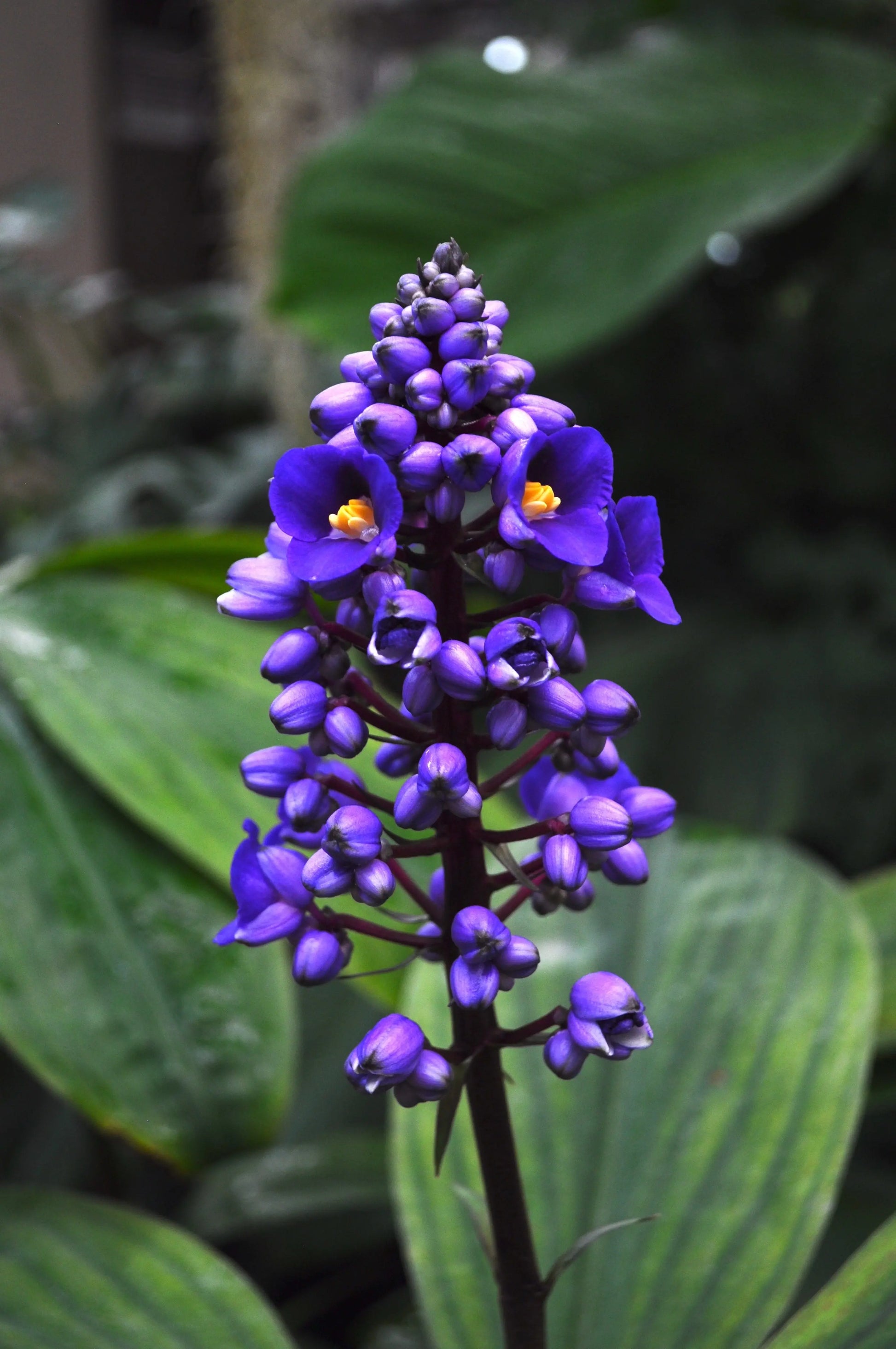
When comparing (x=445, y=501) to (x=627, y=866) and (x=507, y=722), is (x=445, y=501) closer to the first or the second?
(x=507, y=722)

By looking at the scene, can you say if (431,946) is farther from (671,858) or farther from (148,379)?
(148,379)

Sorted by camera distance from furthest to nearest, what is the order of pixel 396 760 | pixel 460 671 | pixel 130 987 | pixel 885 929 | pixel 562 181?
pixel 562 181, pixel 885 929, pixel 130 987, pixel 396 760, pixel 460 671

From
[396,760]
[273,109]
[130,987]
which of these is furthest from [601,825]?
[273,109]

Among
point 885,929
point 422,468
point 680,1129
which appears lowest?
point 885,929

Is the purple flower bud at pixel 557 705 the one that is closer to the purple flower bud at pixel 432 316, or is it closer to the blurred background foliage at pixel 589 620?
the purple flower bud at pixel 432 316

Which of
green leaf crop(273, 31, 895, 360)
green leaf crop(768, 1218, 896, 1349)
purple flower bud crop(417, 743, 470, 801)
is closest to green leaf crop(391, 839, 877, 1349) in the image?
green leaf crop(768, 1218, 896, 1349)

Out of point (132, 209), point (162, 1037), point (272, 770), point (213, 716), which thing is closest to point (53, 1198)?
point (162, 1037)
